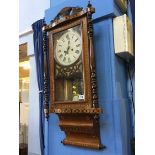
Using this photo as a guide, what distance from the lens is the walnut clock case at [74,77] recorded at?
4.24 feet

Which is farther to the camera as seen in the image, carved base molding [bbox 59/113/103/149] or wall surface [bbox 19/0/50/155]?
wall surface [bbox 19/0/50/155]

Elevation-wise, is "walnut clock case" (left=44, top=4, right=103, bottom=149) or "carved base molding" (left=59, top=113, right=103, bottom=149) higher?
"walnut clock case" (left=44, top=4, right=103, bottom=149)

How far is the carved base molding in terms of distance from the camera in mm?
1321

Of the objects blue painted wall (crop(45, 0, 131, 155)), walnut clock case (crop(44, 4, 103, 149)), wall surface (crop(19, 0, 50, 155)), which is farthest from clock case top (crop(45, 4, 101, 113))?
→ wall surface (crop(19, 0, 50, 155))

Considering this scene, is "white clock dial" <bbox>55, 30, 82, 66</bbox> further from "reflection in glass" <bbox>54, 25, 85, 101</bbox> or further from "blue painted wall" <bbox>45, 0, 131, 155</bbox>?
"blue painted wall" <bbox>45, 0, 131, 155</bbox>

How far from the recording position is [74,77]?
4.69 feet

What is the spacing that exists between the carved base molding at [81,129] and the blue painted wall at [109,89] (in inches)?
1.9

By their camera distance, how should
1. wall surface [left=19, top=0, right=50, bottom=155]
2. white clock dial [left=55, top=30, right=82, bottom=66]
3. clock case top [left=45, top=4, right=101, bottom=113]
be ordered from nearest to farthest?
clock case top [left=45, top=4, right=101, bottom=113] → white clock dial [left=55, top=30, right=82, bottom=66] → wall surface [left=19, top=0, right=50, bottom=155]

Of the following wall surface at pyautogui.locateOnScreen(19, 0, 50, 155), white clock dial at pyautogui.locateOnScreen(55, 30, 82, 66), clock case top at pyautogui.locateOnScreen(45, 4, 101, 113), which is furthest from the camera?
wall surface at pyautogui.locateOnScreen(19, 0, 50, 155)

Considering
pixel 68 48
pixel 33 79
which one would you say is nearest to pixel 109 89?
pixel 68 48

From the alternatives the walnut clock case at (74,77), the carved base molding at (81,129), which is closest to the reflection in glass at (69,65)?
the walnut clock case at (74,77)

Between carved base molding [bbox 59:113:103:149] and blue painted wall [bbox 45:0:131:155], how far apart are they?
0.05m

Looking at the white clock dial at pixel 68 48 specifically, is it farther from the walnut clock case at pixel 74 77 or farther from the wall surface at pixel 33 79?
the wall surface at pixel 33 79
